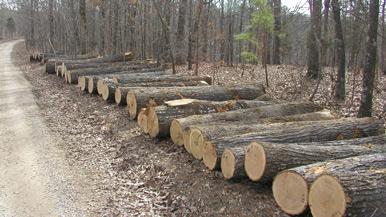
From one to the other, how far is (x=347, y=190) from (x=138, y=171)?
415cm

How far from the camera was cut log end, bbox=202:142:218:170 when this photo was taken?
6918 mm

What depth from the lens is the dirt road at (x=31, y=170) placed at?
6.30 meters

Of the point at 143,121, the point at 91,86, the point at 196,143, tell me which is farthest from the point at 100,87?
the point at 196,143

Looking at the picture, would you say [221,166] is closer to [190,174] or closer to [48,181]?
[190,174]

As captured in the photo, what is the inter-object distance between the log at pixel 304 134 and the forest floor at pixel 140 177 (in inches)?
16.6

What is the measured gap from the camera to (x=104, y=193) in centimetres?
686

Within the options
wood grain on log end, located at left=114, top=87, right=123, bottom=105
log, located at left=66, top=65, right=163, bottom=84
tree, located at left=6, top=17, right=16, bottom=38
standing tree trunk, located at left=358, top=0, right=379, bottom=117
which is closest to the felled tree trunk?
standing tree trunk, located at left=358, top=0, right=379, bottom=117

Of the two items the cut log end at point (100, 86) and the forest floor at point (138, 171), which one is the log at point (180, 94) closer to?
the forest floor at point (138, 171)

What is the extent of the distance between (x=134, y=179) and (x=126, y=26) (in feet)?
66.6

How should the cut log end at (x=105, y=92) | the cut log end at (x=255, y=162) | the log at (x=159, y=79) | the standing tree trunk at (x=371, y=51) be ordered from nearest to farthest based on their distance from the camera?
the cut log end at (x=255, y=162)
the standing tree trunk at (x=371, y=51)
the cut log end at (x=105, y=92)
the log at (x=159, y=79)

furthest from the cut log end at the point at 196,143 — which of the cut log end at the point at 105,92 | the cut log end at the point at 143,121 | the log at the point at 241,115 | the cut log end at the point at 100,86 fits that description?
the cut log end at the point at 100,86

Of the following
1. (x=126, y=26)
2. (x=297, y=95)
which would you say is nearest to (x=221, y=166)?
(x=297, y=95)

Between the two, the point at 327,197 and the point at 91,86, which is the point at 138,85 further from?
the point at 327,197

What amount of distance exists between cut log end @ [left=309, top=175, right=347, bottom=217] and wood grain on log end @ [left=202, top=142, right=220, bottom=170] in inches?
82.4
